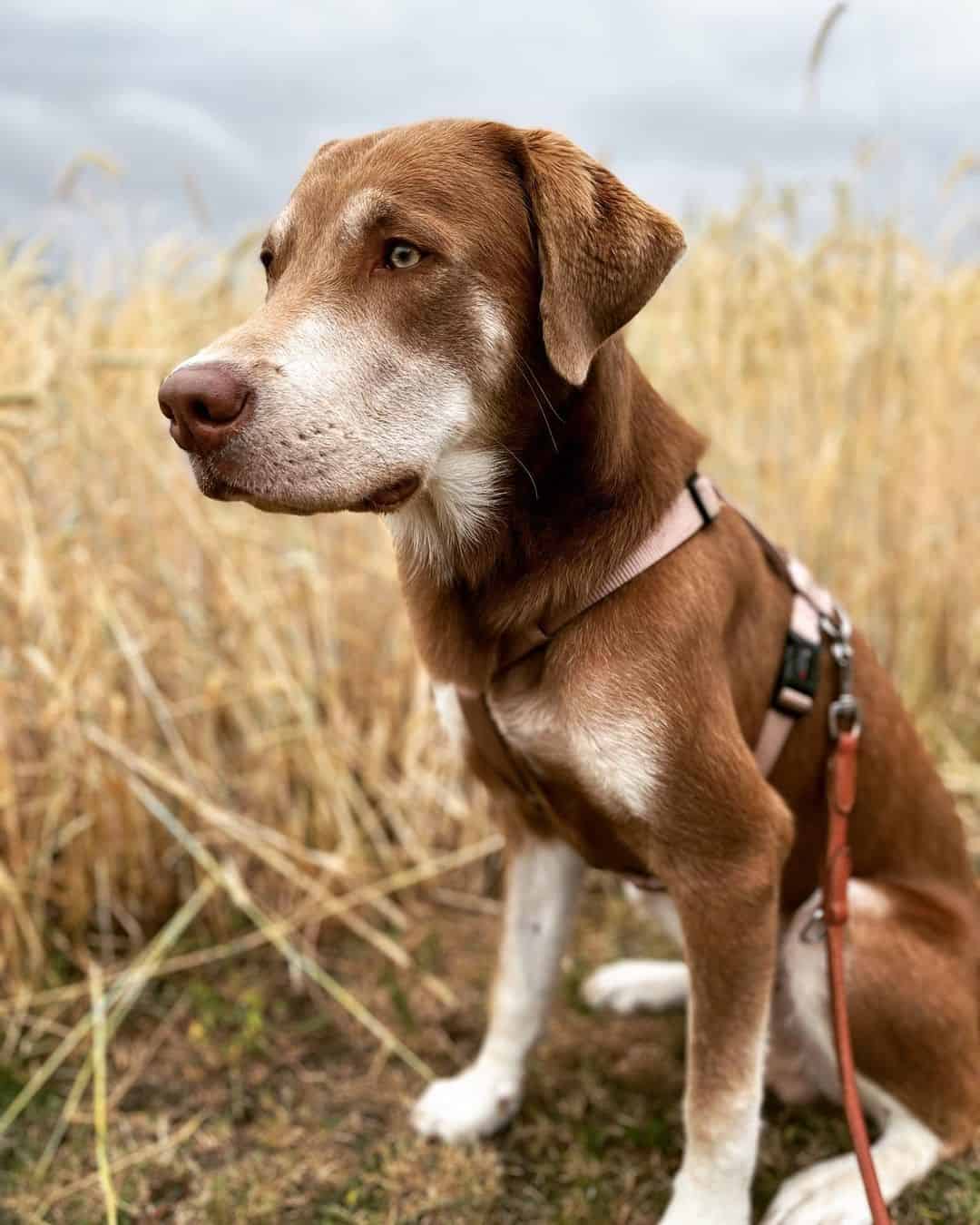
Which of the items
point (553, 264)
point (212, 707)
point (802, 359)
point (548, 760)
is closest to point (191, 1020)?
point (212, 707)

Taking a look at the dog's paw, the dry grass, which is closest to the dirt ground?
the dry grass

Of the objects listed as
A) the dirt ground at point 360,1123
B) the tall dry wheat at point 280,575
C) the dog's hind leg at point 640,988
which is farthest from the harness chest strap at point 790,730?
the tall dry wheat at point 280,575

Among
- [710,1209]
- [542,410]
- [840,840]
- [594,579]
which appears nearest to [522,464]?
[542,410]

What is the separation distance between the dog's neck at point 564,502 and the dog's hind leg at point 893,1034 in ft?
2.79

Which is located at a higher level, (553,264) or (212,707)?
(553,264)

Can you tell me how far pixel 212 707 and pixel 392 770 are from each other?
724mm

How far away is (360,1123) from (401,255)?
1.96 m

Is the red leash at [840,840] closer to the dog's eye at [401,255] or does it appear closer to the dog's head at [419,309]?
the dog's head at [419,309]

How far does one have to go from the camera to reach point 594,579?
70.9 inches

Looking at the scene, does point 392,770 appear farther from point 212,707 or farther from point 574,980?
point 574,980

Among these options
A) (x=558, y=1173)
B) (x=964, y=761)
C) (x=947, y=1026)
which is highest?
(x=947, y=1026)

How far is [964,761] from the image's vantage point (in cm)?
386

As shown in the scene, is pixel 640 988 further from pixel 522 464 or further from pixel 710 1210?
pixel 522 464

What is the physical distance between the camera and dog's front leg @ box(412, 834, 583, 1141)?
2420mm
